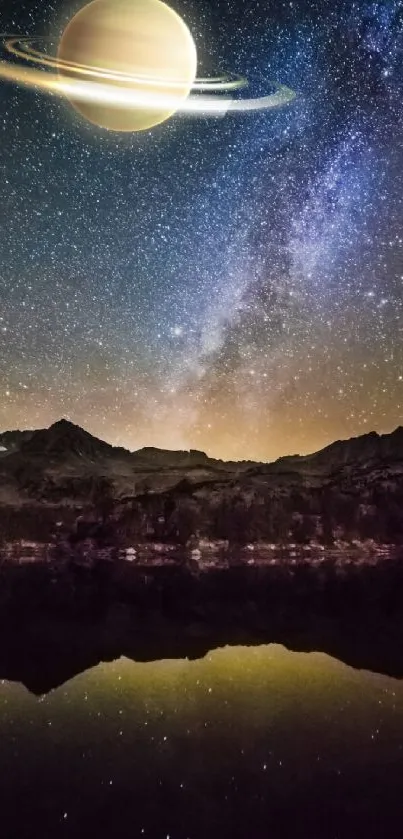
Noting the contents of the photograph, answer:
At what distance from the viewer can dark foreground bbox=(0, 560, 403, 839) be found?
987cm

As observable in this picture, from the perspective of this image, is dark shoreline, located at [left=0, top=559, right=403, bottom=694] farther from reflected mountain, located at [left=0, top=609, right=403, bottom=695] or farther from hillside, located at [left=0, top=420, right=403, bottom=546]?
hillside, located at [left=0, top=420, right=403, bottom=546]

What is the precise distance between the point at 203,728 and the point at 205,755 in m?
1.87

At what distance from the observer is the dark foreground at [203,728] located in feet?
32.4

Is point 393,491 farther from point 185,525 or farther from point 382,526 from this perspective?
point 185,525

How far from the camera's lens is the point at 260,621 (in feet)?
95.3

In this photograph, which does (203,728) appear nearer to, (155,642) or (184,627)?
(155,642)

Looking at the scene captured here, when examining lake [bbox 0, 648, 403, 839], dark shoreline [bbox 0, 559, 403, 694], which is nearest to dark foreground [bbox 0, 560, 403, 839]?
lake [bbox 0, 648, 403, 839]

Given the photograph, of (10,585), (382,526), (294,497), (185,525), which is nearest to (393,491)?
(382,526)

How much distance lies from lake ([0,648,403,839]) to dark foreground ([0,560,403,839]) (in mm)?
35

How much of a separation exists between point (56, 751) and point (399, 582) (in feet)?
151

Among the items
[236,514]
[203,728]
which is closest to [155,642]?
[203,728]

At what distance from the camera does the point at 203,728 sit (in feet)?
47.0

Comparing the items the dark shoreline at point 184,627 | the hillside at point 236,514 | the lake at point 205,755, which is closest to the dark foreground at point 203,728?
the lake at point 205,755

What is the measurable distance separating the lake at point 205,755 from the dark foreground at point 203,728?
4cm
